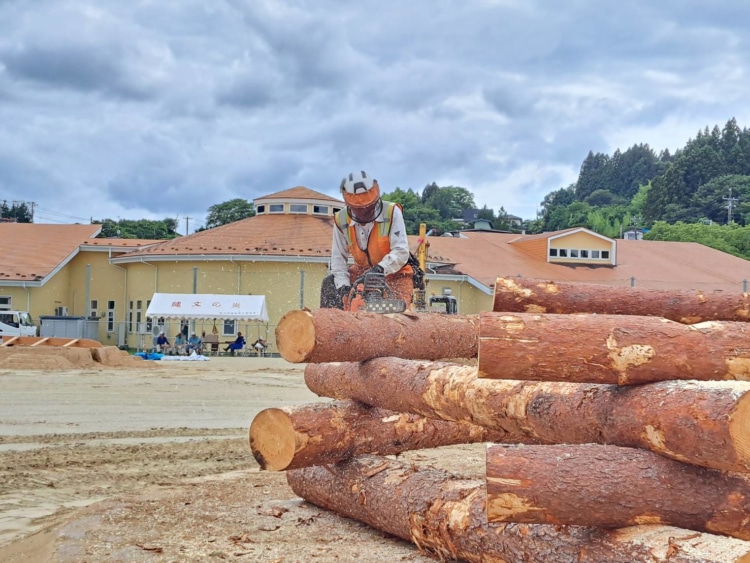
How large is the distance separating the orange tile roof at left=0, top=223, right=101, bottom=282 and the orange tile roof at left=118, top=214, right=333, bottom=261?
146 inches

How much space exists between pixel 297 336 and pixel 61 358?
17519mm

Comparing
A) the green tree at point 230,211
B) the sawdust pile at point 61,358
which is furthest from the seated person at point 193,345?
the green tree at point 230,211

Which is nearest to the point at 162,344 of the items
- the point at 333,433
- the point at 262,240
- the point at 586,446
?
the point at 262,240

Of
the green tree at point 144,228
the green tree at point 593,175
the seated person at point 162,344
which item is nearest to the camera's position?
the seated person at point 162,344

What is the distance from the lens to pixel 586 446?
4.10 m

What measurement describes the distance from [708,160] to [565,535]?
106126 mm

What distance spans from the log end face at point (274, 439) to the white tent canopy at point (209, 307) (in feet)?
82.8

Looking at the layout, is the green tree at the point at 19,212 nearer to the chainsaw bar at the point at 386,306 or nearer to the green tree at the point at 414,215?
the green tree at the point at 414,215

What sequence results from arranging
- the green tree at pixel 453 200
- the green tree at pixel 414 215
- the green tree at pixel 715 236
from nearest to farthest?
the green tree at pixel 715 236
the green tree at pixel 414 215
the green tree at pixel 453 200

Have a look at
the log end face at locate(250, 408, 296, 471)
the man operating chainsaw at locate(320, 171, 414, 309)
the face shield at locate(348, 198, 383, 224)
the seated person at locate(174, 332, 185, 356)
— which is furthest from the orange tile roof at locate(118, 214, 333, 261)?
the log end face at locate(250, 408, 296, 471)

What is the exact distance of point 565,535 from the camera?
13.6 ft

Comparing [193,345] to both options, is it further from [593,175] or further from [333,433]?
[593,175]

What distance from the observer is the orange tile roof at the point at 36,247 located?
37.6m

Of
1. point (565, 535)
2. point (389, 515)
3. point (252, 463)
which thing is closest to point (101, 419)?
point (252, 463)
